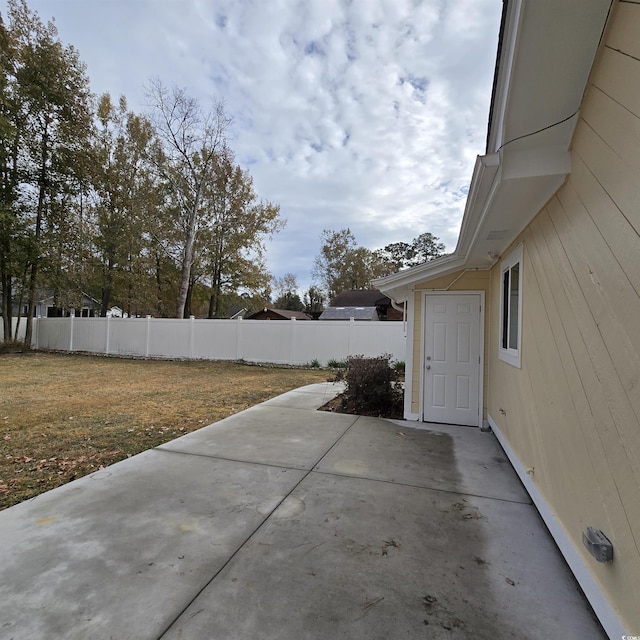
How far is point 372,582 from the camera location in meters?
2.06

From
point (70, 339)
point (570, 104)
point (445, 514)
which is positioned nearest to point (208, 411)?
point (445, 514)

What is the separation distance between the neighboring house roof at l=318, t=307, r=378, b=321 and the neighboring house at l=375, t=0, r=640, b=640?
20909 millimetres

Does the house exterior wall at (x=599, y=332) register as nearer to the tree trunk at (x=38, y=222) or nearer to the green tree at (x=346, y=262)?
the tree trunk at (x=38, y=222)

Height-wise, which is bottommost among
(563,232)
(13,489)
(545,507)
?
(13,489)

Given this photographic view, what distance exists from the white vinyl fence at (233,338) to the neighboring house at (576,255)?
8915 millimetres

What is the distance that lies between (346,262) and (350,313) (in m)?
13.7

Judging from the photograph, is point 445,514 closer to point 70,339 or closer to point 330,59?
point 330,59

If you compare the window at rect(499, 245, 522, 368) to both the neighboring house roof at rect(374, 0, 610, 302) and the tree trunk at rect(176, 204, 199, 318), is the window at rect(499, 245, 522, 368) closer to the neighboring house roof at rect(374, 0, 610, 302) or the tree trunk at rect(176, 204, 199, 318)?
the neighboring house roof at rect(374, 0, 610, 302)

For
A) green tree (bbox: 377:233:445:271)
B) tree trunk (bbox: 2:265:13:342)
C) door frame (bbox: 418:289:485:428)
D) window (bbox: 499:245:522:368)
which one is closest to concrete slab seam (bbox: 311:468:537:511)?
window (bbox: 499:245:522:368)

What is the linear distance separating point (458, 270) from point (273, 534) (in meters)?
4.55

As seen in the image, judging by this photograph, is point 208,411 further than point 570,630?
Yes

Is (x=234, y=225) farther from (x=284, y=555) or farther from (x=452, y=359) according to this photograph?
(x=284, y=555)

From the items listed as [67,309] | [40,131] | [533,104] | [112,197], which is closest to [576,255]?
[533,104]

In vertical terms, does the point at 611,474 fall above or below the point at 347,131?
below
